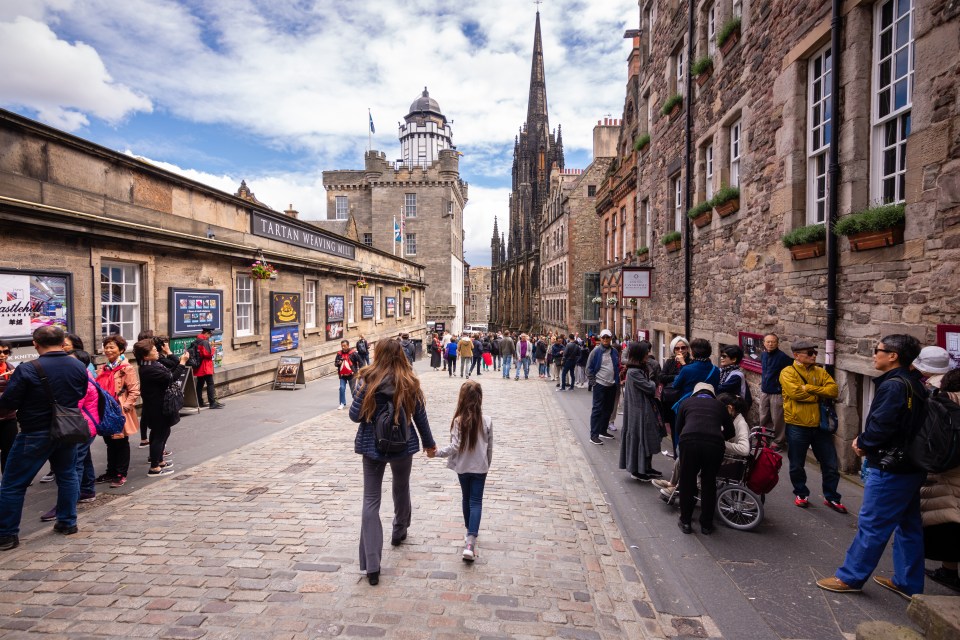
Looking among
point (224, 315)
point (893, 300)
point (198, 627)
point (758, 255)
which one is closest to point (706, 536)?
point (893, 300)

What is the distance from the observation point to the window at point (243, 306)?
13367 millimetres

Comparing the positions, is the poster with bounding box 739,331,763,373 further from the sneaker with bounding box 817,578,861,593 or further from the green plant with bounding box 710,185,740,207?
the sneaker with bounding box 817,578,861,593

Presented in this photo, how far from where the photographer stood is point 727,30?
9664 mm

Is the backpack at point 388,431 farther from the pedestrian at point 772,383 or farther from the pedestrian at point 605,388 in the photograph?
the pedestrian at point 605,388

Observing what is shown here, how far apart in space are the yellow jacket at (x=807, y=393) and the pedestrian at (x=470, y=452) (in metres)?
3.39

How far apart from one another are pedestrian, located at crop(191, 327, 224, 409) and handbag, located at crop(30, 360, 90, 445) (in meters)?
6.31

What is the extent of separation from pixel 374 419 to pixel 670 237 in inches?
433

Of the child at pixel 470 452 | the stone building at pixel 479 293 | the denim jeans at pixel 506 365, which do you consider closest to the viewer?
the child at pixel 470 452

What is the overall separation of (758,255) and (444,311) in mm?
44001

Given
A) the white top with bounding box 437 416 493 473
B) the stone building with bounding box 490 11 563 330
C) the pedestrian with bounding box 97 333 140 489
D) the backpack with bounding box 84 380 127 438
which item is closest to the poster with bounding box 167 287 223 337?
the pedestrian with bounding box 97 333 140 489

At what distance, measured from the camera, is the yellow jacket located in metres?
5.25

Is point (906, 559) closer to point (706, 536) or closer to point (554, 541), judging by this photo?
point (706, 536)

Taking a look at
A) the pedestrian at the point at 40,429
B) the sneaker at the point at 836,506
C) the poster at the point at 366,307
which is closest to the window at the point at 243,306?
the pedestrian at the point at 40,429

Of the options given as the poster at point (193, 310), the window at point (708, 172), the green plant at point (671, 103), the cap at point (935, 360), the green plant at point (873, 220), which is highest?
the green plant at point (671, 103)
